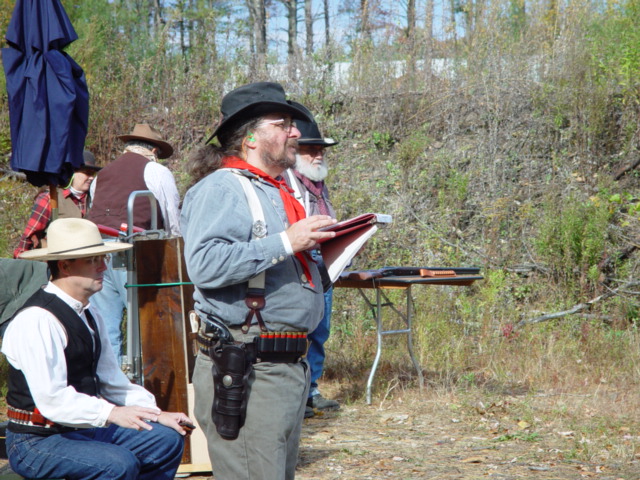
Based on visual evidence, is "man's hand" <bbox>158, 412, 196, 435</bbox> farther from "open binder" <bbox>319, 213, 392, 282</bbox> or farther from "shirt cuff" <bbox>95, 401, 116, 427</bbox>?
"open binder" <bbox>319, 213, 392, 282</bbox>

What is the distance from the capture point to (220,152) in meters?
2.96

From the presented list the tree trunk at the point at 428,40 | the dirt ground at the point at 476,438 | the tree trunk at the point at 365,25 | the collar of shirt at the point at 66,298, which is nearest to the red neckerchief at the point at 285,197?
the collar of shirt at the point at 66,298

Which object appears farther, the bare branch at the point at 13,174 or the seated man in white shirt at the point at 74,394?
the bare branch at the point at 13,174

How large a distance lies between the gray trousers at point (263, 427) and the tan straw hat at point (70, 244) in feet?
2.82

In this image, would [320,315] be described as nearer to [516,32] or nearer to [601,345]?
[601,345]

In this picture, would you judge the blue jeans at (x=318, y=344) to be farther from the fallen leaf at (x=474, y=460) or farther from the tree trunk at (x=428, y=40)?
the tree trunk at (x=428, y=40)

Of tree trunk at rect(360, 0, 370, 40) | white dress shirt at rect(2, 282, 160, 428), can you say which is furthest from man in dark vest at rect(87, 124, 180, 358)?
tree trunk at rect(360, 0, 370, 40)

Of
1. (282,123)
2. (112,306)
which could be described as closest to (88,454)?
(282,123)

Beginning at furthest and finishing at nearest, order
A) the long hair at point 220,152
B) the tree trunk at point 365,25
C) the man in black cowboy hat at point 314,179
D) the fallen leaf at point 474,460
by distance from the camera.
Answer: the tree trunk at point 365,25, the man in black cowboy hat at point 314,179, the fallen leaf at point 474,460, the long hair at point 220,152

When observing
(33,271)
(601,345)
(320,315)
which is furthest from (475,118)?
(320,315)

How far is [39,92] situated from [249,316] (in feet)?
7.91

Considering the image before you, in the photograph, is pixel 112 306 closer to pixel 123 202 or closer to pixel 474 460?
pixel 123 202

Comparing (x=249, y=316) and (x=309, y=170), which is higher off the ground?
(x=309, y=170)

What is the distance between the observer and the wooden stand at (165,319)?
4.42m
